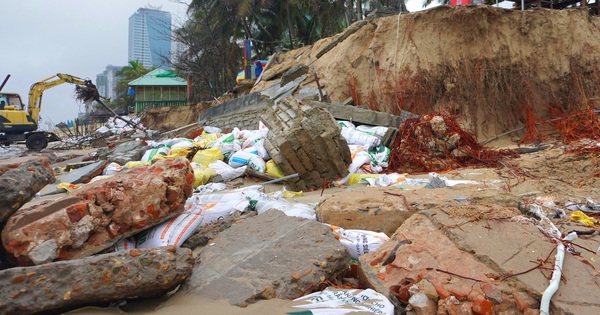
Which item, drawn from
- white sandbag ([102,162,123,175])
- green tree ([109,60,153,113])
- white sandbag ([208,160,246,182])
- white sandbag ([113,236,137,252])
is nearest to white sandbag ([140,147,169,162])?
white sandbag ([102,162,123,175])

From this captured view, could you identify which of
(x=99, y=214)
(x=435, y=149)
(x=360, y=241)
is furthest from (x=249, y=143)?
(x=360, y=241)

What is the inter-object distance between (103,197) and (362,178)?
3.87 metres

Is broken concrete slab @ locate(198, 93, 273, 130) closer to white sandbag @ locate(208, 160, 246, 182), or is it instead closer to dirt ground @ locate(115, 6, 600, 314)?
dirt ground @ locate(115, 6, 600, 314)

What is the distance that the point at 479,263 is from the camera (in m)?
2.33

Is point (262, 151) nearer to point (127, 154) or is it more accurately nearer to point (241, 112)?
point (127, 154)

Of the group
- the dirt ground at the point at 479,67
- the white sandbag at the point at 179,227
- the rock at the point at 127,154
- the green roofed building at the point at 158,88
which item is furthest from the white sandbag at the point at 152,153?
the green roofed building at the point at 158,88

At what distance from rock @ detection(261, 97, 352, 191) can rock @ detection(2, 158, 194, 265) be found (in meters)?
2.53

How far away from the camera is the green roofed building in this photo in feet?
97.1

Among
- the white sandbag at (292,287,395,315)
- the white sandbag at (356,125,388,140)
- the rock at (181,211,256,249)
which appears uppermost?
the white sandbag at (356,125,388,140)

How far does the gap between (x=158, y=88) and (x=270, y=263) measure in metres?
30.0

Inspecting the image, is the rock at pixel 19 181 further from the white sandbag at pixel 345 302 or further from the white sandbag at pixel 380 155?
the white sandbag at pixel 380 155

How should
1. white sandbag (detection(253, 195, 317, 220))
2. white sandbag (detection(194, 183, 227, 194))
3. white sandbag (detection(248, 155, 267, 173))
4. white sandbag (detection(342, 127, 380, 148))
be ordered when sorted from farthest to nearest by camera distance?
1. white sandbag (detection(342, 127, 380, 148))
2. white sandbag (detection(248, 155, 267, 173))
3. white sandbag (detection(194, 183, 227, 194))
4. white sandbag (detection(253, 195, 317, 220))

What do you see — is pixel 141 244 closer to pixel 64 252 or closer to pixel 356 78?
pixel 64 252

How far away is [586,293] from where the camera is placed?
2.05 meters
